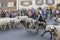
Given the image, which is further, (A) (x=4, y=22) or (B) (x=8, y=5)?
(B) (x=8, y=5)

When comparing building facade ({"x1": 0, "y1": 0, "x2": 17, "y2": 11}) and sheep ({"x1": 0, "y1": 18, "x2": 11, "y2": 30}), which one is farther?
building facade ({"x1": 0, "y1": 0, "x2": 17, "y2": 11})

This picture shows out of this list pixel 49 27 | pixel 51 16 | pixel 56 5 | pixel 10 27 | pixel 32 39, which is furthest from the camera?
pixel 56 5

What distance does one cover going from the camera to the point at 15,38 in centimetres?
811

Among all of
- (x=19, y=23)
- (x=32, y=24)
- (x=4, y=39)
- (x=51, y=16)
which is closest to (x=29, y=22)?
(x=32, y=24)

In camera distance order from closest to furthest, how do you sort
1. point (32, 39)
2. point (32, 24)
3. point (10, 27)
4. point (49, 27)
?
point (49, 27), point (32, 39), point (32, 24), point (10, 27)

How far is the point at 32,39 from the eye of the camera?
25.7 ft

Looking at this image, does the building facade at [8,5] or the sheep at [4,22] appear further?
the building facade at [8,5]

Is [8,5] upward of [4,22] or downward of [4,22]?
upward

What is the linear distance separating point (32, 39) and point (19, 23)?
10.4 feet

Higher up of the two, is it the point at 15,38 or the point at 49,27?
the point at 49,27

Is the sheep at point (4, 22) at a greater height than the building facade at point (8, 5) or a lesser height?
lesser

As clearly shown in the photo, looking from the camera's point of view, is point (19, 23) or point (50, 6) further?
point (50, 6)

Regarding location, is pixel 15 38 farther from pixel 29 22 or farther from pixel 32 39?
pixel 29 22

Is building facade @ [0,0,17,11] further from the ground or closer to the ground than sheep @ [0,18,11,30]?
further from the ground
